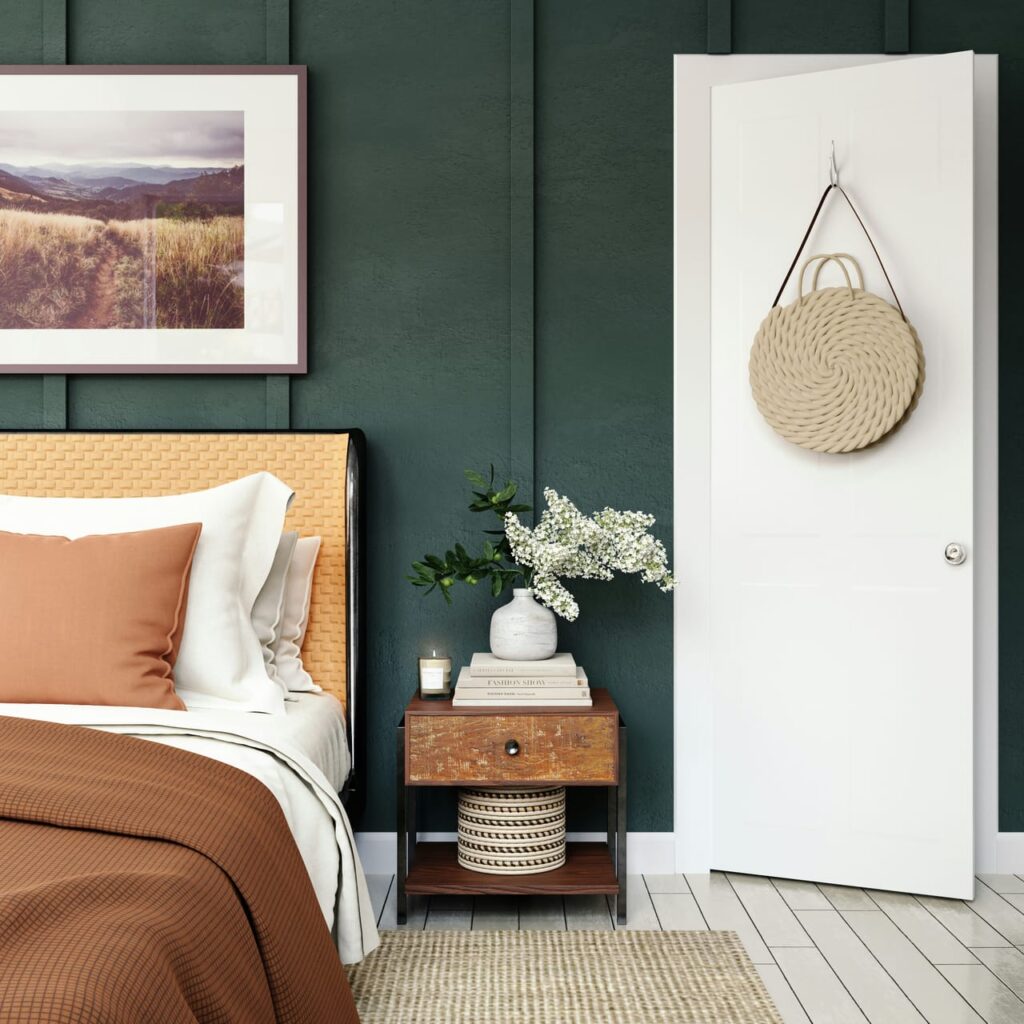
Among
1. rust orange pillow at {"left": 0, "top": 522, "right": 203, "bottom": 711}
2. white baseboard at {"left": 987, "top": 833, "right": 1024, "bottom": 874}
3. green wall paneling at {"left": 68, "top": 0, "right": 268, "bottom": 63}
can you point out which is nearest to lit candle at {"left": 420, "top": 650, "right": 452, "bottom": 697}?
rust orange pillow at {"left": 0, "top": 522, "right": 203, "bottom": 711}

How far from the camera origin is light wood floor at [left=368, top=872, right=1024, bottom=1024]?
7.11 feet

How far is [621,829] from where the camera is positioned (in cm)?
258

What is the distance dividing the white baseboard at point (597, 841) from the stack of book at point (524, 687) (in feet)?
2.02

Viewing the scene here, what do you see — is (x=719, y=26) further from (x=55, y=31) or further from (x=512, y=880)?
(x=512, y=880)

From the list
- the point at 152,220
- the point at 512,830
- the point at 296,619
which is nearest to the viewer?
the point at 512,830

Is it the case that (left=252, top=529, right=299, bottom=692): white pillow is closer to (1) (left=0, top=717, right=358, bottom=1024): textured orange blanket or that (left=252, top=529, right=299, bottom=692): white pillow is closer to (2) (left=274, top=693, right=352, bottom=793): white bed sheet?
(2) (left=274, top=693, right=352, bottom=793): white bed sheet

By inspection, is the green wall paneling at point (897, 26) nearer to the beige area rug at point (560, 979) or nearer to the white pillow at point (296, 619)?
the white pillow at point (296, 619)

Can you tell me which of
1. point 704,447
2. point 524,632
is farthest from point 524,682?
point 704,447

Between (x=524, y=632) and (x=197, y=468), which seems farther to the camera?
(x=197, y=468)

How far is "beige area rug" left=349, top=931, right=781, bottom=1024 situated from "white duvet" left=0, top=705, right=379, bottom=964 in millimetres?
277

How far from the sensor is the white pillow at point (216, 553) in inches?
91.8

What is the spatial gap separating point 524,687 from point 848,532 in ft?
3.32

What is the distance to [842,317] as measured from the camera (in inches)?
109

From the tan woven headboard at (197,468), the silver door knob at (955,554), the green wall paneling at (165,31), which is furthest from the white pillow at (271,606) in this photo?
the silver door knob at (955,554)
